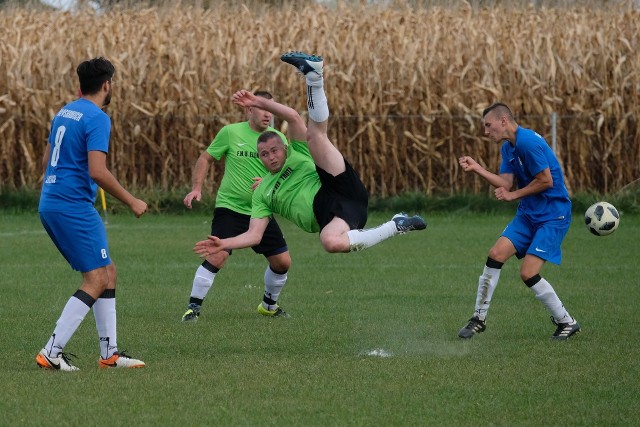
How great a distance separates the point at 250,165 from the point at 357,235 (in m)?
2.90

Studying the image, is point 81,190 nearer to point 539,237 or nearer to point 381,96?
point 539,237

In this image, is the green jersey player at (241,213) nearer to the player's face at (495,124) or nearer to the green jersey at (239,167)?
the green jersey at (239,167)

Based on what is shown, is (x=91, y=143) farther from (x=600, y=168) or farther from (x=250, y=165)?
(x=600, y=168)

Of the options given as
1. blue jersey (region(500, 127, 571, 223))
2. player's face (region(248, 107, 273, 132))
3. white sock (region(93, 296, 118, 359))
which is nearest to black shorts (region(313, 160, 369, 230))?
blue jersey (region(500, 127, 571, 223))

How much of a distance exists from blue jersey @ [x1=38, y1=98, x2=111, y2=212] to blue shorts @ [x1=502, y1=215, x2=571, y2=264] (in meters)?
3.67

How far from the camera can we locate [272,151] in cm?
934

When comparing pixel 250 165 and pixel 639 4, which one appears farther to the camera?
pixel 639 4

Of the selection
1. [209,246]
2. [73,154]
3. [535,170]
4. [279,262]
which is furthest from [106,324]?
[535,170]

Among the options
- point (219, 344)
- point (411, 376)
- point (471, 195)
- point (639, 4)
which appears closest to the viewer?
point (411, 376)

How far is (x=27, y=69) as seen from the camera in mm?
23547

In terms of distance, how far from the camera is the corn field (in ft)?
74.8

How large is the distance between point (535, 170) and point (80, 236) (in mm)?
3712

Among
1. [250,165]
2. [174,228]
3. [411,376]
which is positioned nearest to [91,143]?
[411,376]

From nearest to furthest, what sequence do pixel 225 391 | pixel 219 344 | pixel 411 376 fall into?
pixel 225 391
pixel 411 376
pixel 219 344
